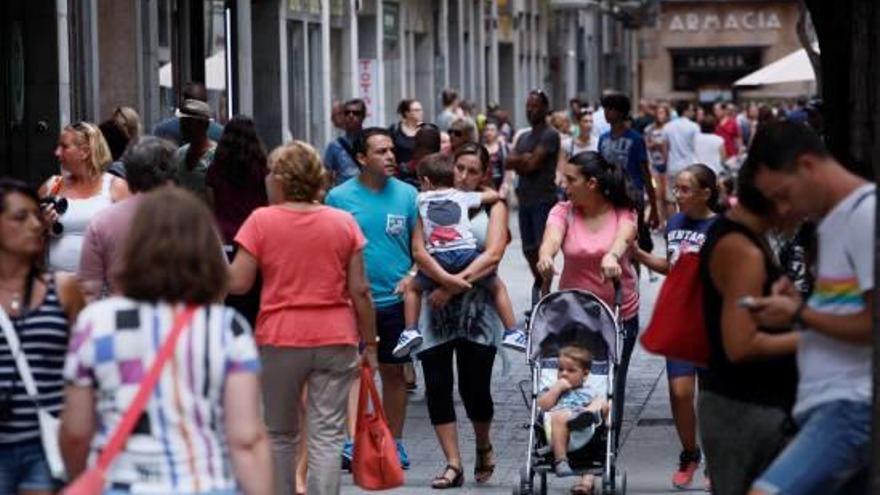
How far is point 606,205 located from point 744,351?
15.5ft

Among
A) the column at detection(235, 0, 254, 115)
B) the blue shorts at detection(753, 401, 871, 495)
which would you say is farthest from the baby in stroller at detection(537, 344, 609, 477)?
the column at detection(235, 0, 254, 115)

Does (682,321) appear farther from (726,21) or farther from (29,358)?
(726,21)

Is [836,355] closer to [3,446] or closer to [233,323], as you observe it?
[233,323]

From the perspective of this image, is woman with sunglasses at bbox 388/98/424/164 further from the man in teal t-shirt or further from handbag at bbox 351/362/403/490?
handbag at bbox 351/362/403/490

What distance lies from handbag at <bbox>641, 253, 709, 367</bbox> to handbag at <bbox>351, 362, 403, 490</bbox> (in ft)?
9.91

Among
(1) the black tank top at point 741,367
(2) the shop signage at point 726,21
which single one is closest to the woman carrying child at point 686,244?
(1) the black tank top at point 741,367

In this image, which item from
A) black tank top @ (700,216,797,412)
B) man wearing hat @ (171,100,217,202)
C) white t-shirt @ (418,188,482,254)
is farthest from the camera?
man wearing hat @ (171,100,217,202)

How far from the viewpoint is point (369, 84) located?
3575 centimetres

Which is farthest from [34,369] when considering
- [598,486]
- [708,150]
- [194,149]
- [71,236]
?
[708,150]

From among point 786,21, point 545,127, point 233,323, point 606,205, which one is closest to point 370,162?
point 606,205

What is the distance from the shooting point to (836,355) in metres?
7.13

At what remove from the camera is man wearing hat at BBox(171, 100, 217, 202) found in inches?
514

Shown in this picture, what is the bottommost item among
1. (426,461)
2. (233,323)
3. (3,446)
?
(426,461)

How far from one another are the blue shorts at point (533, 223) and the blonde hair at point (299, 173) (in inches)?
388
